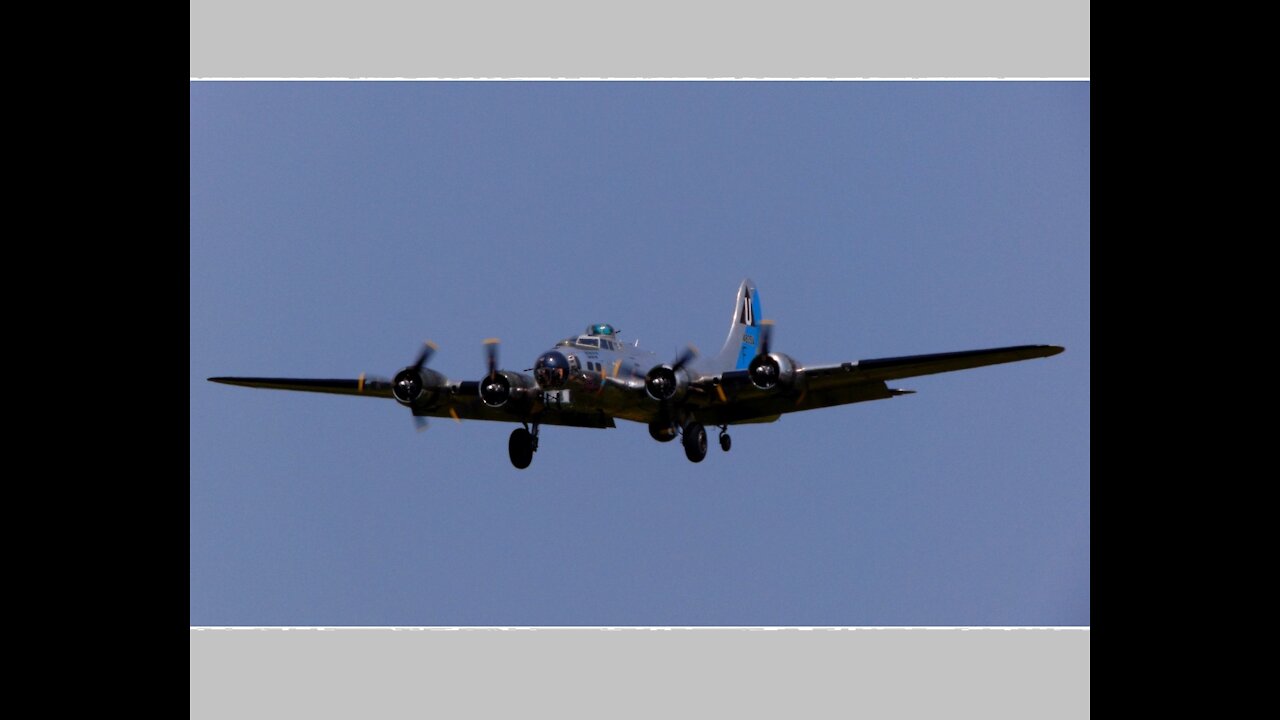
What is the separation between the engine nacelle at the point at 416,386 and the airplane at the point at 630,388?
0.02m

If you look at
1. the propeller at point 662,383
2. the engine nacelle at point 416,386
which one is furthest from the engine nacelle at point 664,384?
the engine nacelle at point 416,386

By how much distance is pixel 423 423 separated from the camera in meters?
34.6

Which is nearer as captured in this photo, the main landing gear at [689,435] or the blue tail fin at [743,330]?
the main landing gear at [689,435]

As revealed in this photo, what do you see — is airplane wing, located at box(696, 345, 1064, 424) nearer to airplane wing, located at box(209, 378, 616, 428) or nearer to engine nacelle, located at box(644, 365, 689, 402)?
engine nacelle, located at box(644, 365, 689, 402)

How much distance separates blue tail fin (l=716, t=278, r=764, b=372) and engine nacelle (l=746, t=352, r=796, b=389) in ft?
24.6

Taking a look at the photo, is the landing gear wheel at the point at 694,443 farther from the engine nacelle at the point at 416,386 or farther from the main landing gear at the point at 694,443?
the engine nacelle at the point at 416,386

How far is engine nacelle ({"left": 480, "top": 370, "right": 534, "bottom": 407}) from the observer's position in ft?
107

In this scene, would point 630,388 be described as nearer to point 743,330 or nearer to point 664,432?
point 664,432

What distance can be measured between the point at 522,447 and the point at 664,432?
3.50m

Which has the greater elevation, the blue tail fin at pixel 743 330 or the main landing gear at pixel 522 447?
the blue tail fin at pixel 743 330

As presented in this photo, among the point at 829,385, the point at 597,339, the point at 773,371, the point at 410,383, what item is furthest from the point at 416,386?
the point at 829,385

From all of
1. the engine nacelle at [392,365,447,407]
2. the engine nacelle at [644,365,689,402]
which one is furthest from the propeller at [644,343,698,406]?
the engine nacelle at [392,365,447,407]

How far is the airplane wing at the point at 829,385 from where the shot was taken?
95.3 ft
